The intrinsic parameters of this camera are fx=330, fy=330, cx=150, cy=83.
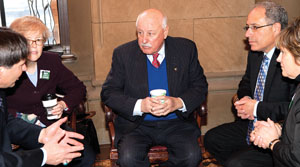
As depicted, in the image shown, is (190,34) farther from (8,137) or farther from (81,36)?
(8,137)

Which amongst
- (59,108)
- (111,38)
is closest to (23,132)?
(59,108)

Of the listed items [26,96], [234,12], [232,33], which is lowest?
[26,96]

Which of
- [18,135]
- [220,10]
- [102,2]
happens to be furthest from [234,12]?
[18,135]

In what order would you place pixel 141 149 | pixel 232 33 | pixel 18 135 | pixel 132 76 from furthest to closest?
pixel 232 33 → pixel 132 76 → pixel 141 149 → pixel 18 135

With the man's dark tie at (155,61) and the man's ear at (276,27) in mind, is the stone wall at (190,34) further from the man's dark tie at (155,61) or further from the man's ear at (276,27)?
the man's ear at (276,27)

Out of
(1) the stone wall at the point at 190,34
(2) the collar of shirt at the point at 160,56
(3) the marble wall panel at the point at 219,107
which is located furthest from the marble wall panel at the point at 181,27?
(2) the collar of shirt at the point at 160,56

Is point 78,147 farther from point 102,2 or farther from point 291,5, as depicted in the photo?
point 291,5

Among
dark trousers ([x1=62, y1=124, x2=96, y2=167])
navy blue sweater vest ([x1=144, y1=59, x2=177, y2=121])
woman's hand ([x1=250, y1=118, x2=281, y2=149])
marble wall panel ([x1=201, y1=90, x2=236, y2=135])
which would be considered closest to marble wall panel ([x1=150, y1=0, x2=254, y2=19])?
marble wall panel ([x1=201, y1=90, x2=236, y2=135])

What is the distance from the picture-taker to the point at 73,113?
3215 millimetres

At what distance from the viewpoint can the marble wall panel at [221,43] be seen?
4316 mm

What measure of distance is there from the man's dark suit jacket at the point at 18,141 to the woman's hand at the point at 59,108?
0.79ft

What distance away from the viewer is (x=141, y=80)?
3.12 meters

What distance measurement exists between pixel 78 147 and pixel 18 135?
59 centimetres

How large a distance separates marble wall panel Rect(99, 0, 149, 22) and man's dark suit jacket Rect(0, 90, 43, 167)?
194 centimetres
